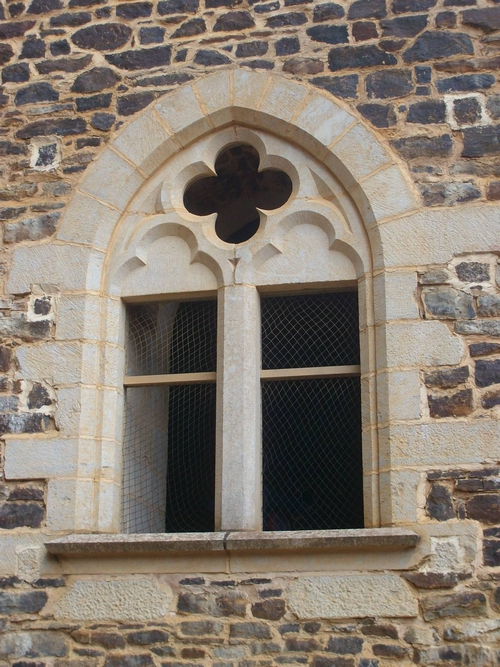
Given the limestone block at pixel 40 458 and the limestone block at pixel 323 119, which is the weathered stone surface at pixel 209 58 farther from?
the limestone block at pixel 40 458

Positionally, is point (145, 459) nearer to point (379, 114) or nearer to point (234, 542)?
point (234, 542)

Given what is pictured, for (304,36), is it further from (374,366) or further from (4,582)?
(4,582)

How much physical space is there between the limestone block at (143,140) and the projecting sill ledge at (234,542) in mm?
2095

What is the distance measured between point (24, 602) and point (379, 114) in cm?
314

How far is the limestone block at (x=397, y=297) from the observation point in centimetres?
553

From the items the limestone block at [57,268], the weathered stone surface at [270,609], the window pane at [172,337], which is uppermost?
the limestone block at [57,268]

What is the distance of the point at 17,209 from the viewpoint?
6086mm

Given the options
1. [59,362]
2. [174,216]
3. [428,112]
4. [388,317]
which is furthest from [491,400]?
[59,362]

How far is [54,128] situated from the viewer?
6195 millimetres

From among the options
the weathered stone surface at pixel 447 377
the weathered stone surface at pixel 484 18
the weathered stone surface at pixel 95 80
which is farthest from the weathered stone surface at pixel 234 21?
the weathered stone surface at pixel 447 377

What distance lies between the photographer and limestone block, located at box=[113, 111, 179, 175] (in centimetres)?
607

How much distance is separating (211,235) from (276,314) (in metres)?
0.57

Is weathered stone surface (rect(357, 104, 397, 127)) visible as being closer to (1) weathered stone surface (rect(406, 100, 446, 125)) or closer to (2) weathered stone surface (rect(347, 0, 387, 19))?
(1) weathered stone surface (rect(406, 100, 446, 125))

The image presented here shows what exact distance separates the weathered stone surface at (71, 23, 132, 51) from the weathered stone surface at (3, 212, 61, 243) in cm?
106
